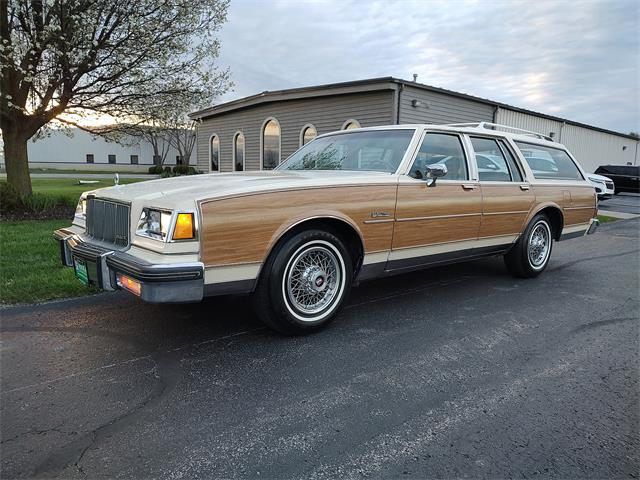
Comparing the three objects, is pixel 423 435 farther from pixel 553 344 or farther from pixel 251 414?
pixel 553 344

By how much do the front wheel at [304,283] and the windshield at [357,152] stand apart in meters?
1.06

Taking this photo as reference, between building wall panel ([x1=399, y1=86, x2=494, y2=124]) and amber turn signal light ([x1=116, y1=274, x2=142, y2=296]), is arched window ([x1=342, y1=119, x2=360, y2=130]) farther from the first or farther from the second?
amber turn signal light ([x1=116, y1=274, x2=142, y2=296])

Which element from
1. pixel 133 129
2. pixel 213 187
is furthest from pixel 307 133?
pixel 213 187

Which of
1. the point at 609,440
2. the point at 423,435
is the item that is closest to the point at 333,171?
the point at 423,435

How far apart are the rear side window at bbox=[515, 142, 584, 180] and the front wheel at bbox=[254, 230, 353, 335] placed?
3.14 meters

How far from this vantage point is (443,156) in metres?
4.61

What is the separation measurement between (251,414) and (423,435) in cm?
93

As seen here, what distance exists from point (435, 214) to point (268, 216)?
5.93ft

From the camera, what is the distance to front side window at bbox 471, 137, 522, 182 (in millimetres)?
4953

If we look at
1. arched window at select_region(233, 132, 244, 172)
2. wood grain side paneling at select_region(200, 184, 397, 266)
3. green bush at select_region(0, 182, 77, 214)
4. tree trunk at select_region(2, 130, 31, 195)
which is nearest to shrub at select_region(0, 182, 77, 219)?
green bush at select_region(0, 182, 77, 214)

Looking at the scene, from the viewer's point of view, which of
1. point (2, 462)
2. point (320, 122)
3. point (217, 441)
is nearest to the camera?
point (2, 462)

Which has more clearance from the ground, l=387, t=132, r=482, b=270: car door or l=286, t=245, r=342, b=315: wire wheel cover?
l=387, t=132, r=482, b=270: car door

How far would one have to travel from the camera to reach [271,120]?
1758cm

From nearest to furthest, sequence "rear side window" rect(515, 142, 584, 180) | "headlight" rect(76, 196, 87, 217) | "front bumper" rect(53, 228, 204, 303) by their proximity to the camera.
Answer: "front bumper" rect(53, 228, 204, 303) → "headlight" rect(76, 196, 87, 217) → "rear side window" rect(515, 142, 584, 180)
